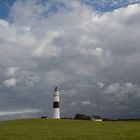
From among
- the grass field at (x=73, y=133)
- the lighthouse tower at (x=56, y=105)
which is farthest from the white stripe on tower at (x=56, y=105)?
the grass field at (x=73, y=133)

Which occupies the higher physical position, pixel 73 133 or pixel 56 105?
pixel 56 105

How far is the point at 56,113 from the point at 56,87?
7.11 metres

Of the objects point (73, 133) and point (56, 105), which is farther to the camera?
point (56, 105)

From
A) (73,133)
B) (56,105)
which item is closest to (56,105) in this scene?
(56,105)

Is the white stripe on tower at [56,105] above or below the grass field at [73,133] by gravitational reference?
above

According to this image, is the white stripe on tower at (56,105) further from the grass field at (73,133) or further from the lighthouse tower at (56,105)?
the grass field at (73,133)

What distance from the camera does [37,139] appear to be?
39250mm

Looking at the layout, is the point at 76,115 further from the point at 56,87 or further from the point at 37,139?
the point at 37,139

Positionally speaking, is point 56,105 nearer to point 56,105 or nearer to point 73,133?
point 56,105

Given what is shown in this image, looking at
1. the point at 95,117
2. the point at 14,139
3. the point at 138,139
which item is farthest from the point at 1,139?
the point at 95,117

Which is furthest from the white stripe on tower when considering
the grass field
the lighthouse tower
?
the grass field

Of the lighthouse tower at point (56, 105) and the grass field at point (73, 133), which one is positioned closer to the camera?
the grass field at point (73, 133)

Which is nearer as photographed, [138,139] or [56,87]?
[138,139]

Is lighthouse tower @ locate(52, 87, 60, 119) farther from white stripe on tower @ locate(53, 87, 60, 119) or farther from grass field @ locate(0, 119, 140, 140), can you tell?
grass field @ locate(0, 119, 140, 140)
